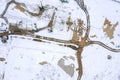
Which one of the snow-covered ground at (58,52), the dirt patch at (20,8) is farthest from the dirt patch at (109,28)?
the dirt patch at (20,8)

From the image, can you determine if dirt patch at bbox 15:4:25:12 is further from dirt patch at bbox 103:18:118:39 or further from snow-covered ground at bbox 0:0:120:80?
dirt patch at bbox 103:18:118:39

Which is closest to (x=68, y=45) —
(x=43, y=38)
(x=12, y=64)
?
(x=43, y=38)

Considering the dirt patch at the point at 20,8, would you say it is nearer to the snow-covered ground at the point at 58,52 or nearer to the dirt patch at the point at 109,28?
the snow-covered ground at the point at 58,52

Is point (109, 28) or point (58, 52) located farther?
point (109, 28)

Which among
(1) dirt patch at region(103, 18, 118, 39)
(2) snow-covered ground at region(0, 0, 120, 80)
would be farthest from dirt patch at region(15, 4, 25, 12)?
(1) dirt patch at region(103, 18, 118, 39)

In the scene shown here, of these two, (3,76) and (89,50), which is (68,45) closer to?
(89,50)

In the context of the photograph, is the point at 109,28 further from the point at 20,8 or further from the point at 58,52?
the point at 20,8

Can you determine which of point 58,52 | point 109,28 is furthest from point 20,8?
point 109,28

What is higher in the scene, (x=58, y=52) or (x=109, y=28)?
(x=109, y=28)
